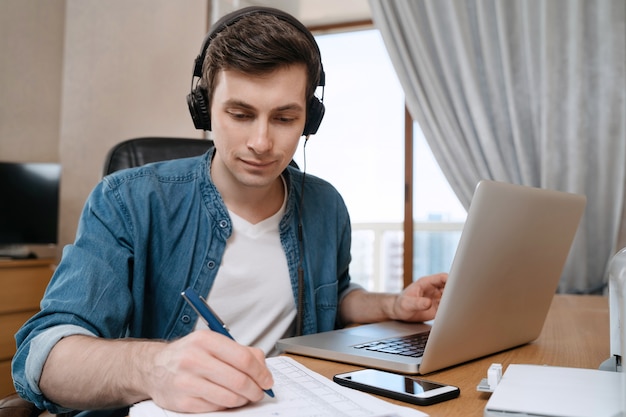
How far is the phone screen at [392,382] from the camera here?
23.7 inches

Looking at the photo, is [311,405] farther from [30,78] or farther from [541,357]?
[30,78]

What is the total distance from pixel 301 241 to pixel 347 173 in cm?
278

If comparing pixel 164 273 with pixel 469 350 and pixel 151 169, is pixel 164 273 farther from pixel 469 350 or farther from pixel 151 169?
pixel 469 350

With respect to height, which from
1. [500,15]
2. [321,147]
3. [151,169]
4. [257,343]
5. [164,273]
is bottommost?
[257,343]

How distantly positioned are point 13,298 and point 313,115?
7.09 feet

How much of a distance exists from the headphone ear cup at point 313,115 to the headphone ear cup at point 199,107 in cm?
18

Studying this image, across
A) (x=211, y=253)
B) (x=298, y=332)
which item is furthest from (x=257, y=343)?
(x=211, y=253)

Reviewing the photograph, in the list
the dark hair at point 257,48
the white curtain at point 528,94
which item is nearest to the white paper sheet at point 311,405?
the dark hair at point 257,48

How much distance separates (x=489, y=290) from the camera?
72 cm

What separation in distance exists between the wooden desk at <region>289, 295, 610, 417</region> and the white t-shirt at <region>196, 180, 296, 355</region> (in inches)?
9.9

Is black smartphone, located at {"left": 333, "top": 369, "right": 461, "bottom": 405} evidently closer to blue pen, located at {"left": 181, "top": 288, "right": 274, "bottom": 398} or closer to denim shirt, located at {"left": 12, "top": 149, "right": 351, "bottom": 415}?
blue pen, located at {"left": 181, "top": 288, "right": 274, "bottom": 398}

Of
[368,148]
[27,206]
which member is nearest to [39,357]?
[27,206]

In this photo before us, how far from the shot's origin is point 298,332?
3.44ft

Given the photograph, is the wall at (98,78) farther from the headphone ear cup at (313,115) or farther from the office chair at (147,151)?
the headphone ear cup at (313,115)
